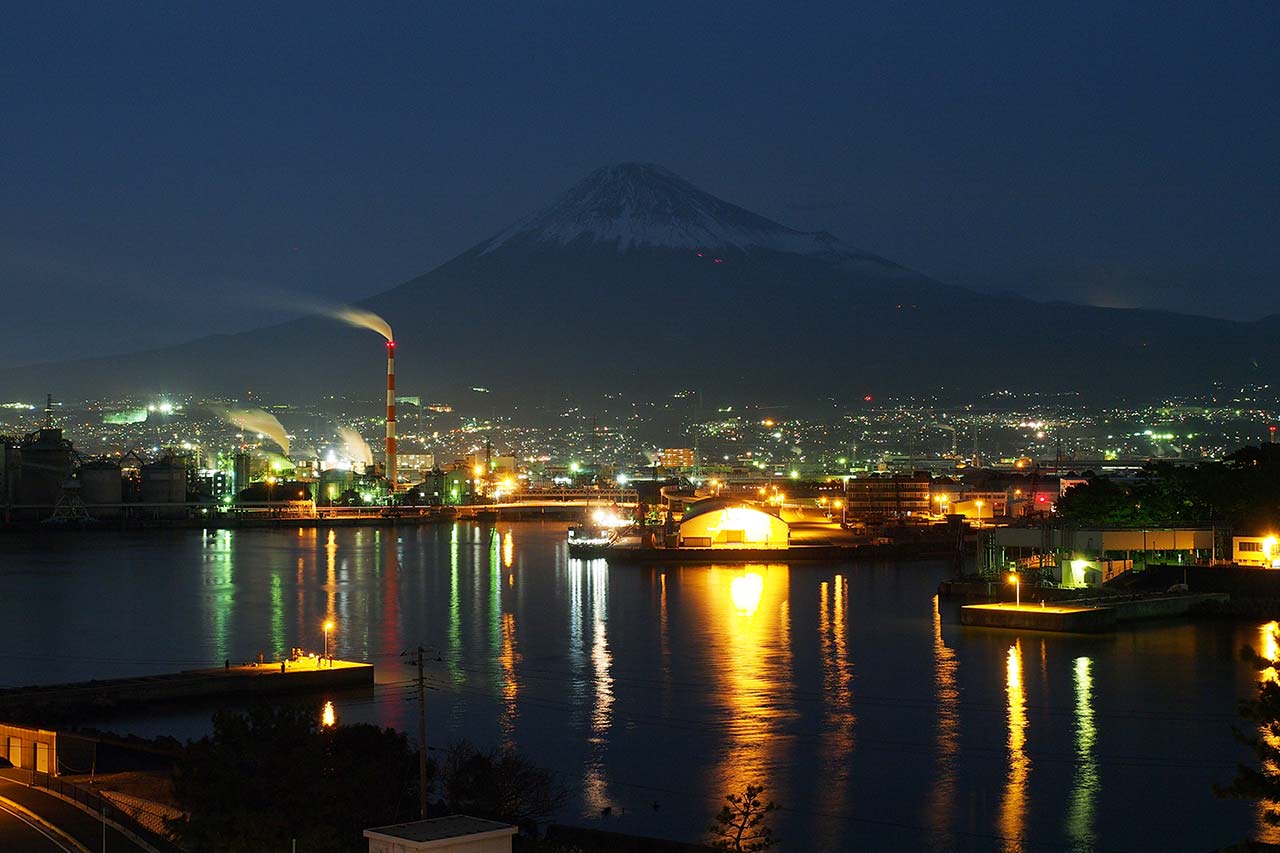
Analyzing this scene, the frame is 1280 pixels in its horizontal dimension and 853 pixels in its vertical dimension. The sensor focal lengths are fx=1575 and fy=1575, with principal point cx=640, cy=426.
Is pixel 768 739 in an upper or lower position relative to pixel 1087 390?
lower

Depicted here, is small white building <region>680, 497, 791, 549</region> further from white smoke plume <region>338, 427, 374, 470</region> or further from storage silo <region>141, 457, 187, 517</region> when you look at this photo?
white smoke plume <region>338, 427, 374, 470</region>

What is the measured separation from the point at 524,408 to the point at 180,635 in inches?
2428

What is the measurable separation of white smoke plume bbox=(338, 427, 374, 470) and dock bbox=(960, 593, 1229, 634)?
46691mm

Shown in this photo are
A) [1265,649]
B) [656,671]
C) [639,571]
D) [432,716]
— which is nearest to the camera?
[432,716]

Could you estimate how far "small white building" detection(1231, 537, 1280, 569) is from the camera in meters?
14.3

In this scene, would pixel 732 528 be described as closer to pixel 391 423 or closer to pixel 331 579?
pixel 331 579

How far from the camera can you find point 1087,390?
6662 centimetres

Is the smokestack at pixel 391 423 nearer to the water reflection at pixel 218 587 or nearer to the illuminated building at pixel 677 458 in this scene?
the water reflection at pixel 218 587

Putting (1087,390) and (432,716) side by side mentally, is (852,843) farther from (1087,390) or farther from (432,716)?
(1087,390)

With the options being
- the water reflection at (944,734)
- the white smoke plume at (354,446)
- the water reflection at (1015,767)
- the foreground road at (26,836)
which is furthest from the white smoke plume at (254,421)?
the foreground road at (26,836)

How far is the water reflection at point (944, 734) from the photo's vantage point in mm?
6582

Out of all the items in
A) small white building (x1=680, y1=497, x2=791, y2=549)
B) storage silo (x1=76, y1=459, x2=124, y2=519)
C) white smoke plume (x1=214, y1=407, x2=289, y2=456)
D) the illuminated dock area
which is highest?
white smoke plume (x1=214, y1=407, x2=289, y2=456)

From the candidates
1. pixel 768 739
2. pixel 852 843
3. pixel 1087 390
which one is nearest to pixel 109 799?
pixel 852 843

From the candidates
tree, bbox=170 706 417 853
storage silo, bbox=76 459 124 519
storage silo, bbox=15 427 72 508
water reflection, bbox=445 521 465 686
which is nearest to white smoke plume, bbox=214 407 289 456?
storage silo, bbox=76 459 124 519
